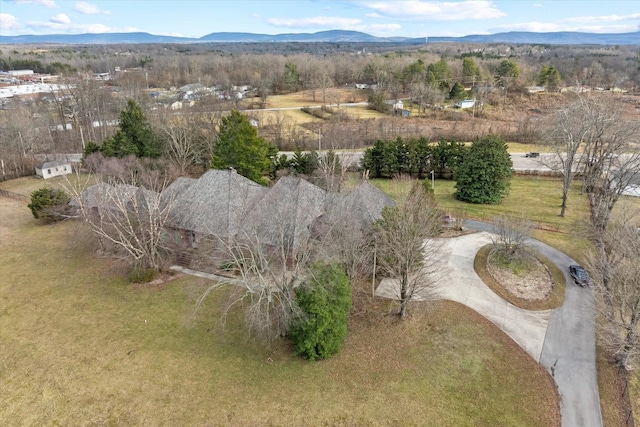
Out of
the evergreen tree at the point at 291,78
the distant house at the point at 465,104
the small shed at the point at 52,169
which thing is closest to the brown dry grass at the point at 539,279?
the small shed at the point at 52,169

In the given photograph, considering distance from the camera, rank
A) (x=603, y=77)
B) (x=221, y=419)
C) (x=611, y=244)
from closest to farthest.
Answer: (x=221, y=419)
(x=611, y=244)
(x=603, y=77)

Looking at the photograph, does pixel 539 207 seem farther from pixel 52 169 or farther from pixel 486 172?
pixel 52 169

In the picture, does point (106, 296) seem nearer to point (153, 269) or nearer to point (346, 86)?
point (153, 269)

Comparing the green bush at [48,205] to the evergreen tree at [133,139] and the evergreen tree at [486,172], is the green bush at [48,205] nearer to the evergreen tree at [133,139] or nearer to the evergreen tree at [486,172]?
the evergreen tree at [133,139]

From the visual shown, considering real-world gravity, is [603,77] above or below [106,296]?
above

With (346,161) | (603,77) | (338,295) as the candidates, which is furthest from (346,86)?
(338,295)

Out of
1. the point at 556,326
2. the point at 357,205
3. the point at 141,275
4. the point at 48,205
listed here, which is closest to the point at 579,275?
the point at 556,326
